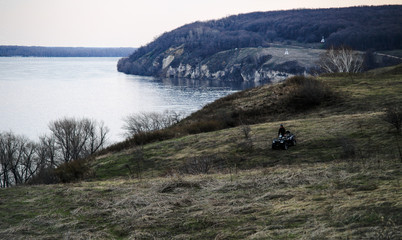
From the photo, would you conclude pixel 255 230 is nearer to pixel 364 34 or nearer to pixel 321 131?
pixel 321 131

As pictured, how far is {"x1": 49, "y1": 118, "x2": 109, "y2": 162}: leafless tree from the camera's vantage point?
5816 cm

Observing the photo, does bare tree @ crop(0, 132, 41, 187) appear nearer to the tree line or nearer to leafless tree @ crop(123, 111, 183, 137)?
the tree line

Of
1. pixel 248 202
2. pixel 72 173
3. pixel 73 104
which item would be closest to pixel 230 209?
pixel 248 202

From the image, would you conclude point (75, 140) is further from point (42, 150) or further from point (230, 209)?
point (230, 209)

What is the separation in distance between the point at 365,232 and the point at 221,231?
302cm

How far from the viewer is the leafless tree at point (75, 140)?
58156 millimetres

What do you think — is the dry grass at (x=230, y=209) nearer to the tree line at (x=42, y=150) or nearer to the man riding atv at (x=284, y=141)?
the man riding atv at (x=284, y=141)

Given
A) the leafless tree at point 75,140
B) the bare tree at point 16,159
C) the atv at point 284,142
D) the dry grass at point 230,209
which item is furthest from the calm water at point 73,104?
the dry grass at point 230,209

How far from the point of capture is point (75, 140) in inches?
2373

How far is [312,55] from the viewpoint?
171 meters

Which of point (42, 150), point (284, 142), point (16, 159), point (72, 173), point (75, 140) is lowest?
point (16, 159)

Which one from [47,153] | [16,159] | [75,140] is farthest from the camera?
[75,140]

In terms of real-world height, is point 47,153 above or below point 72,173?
below

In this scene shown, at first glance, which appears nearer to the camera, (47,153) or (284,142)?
(284,142)
